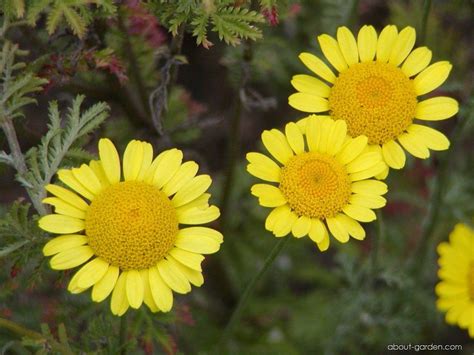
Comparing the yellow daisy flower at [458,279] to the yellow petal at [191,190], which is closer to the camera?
the yellow petal at [191,190]

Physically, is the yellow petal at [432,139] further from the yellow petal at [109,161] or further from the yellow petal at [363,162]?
the yellow petal at [109,161]

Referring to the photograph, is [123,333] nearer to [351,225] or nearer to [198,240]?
[198,240]

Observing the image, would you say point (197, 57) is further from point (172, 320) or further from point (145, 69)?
point (172, 320)

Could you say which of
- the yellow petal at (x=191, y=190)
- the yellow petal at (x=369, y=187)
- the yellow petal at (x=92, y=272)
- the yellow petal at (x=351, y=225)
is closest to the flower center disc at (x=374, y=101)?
the yellow petal at (x=369, y=187)

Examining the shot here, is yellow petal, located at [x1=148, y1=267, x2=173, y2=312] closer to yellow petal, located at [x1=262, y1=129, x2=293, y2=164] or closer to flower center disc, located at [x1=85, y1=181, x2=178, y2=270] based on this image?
flower center disc, located at [x1=85, y1=181, x2=178, y2=270]

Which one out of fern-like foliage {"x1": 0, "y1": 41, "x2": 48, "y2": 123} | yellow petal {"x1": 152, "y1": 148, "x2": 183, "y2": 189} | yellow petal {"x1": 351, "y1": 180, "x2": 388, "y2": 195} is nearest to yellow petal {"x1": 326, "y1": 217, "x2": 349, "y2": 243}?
yellow petal {"x1": 351, "y1": 180, "x2": 388, "y2": 195}

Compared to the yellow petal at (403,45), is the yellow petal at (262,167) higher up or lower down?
lower down

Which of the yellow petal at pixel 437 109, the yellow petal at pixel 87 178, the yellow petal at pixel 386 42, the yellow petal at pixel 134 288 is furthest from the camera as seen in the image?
the yellow petal at pixel 386 42
